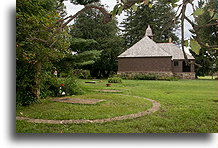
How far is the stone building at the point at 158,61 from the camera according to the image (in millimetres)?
2893

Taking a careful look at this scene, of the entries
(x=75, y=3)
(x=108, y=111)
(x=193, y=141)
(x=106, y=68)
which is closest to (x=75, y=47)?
(x=106, y=68)

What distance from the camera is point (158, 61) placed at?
178 inches

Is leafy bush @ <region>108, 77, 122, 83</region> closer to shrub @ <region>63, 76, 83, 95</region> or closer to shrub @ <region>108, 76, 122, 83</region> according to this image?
shrub @ <region>108, 76, 122, 83</region>

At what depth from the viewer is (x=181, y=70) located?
3.14m

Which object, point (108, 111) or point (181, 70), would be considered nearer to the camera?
point (108, 111)

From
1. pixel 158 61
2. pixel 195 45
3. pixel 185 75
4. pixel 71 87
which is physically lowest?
pixel 71 87

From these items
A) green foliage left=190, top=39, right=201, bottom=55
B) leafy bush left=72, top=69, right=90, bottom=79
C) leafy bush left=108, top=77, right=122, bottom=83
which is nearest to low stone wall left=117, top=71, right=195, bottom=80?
leafy bush left=108, top=77, right=122, bottom=83

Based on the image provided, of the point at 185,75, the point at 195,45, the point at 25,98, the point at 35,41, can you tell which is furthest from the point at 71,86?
the point at 195,45

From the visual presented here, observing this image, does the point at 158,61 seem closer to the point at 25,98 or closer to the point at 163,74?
the point at 163,74

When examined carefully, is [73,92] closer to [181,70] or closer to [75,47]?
[75,47]

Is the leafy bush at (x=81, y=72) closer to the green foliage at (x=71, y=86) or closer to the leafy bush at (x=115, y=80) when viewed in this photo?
the green foliage at (x=71, y=86)

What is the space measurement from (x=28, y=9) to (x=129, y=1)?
1.95 metres

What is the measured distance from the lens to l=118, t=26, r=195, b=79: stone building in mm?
2893

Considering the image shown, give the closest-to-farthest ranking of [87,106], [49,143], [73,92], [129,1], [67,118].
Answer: [129,1], [49,143], [67,118], [87,106], [73,92]
